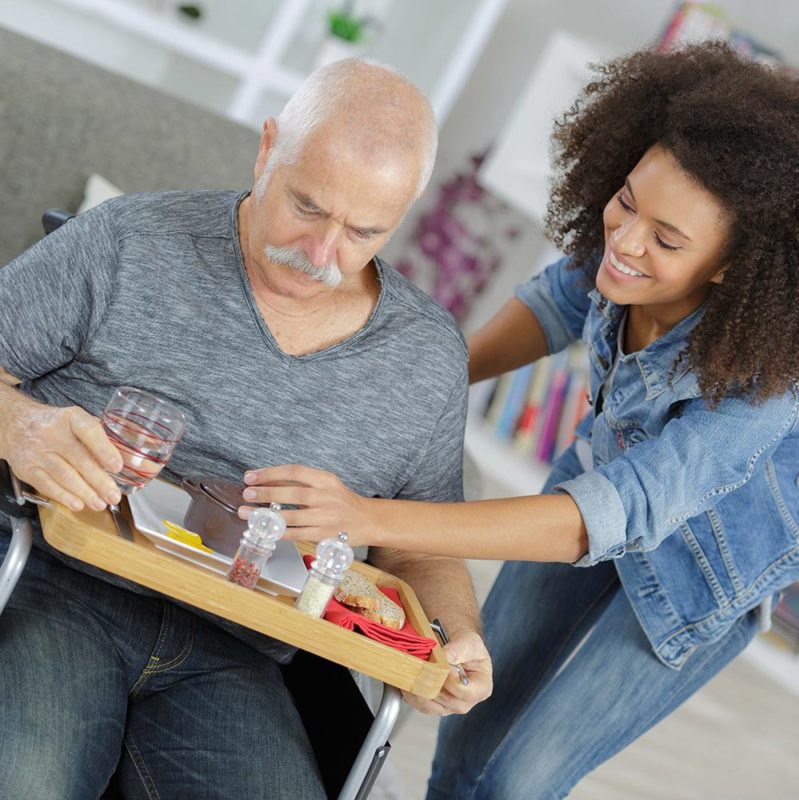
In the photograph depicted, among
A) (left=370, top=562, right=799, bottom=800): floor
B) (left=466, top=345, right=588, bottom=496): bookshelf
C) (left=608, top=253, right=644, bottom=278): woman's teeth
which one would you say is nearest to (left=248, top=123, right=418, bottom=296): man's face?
(left=608, top=253, right=644, bottom=278): woman's teeth

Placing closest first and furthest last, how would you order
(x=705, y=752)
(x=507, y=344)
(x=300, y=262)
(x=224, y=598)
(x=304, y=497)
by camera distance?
(x=224, y=598) → (x=304, y=497) → (x=300, y=262) → (x=507, y=344) → (x=705, y=752)

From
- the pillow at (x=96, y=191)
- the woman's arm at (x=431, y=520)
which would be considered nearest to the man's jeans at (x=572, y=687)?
the woman's arm at (x=431, y=520)

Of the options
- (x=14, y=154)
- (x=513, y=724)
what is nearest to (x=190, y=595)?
(x=513, y=724)

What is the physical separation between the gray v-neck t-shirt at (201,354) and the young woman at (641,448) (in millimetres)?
212

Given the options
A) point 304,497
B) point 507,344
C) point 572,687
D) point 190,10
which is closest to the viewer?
point 304,497

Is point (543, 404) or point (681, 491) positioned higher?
point (681, 491)

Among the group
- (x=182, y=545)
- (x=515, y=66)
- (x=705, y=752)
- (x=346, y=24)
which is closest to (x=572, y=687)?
(x=182, y=545)

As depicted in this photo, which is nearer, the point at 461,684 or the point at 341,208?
the point at 461,684

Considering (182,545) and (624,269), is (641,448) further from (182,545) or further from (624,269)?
(182,545)

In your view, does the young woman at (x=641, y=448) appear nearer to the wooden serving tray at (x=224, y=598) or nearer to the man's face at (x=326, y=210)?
the wooden serving tray at (x=224, y=598)

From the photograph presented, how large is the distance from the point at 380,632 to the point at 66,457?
39cm

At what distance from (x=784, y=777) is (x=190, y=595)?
291 centimetres

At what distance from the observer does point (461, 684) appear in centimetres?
145

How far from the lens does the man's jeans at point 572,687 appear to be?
6.21ft
